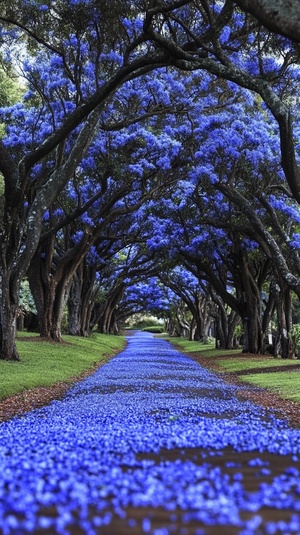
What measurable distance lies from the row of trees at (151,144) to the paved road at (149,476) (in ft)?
14.3

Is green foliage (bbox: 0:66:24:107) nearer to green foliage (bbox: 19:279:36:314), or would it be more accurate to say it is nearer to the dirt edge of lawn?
the dirt edge of lawn

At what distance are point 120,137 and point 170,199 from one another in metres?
7.33

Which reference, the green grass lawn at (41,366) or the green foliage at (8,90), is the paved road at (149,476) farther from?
the green foliage at (8,90)

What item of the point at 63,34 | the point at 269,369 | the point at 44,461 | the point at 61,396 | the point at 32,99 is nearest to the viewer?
the point at 44,461

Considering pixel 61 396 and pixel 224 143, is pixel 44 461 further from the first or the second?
pixel 224 143

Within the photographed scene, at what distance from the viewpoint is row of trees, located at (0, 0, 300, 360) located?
13641mm

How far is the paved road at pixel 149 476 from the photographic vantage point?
296cm

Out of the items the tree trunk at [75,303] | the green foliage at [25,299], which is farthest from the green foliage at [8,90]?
the green foliage at [25,299]

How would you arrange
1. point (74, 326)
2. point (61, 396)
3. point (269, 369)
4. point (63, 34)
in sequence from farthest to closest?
1. point (74, 326)
2. point (269, 369)
3. point (63, 34)
4. point (61, 396)

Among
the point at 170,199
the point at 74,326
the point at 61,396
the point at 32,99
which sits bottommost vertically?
the point at 61,396

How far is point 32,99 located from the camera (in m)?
22.1

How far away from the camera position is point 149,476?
12.6ft

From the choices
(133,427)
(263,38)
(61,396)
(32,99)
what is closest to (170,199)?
(32,99)

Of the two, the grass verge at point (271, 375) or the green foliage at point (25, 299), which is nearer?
the grass verge at point (271, 375)
